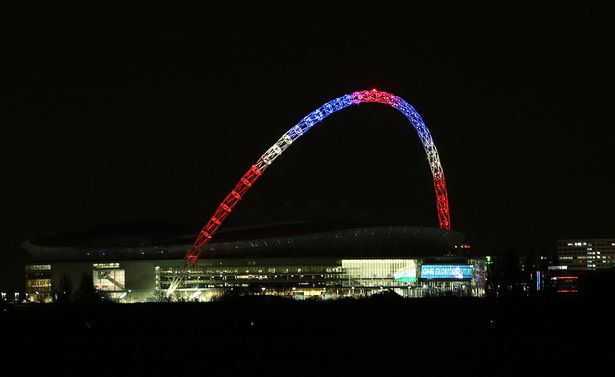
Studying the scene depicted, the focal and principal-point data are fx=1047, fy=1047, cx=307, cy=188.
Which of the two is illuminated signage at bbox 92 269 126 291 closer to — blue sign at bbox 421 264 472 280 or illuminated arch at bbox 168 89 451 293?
illuminated arch at bbox 168 89 451 293

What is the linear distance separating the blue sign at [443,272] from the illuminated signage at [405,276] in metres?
1.74

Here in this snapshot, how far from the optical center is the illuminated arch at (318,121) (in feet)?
365

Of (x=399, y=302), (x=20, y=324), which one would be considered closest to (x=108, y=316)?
(x=20, y=324)

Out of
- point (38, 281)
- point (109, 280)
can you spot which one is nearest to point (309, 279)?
point (109, 280)

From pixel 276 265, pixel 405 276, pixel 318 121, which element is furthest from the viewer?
pixel 405 276

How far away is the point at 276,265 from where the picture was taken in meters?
163

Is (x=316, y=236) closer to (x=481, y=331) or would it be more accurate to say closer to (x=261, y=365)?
Answer: (x=481, y=331)

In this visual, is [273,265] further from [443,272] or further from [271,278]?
[443,272]

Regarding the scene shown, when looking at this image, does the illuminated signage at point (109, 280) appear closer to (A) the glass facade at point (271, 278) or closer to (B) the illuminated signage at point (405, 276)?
(A) the glass facade at point (271, 278)

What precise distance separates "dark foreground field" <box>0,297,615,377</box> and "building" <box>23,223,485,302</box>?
48251 millimetres

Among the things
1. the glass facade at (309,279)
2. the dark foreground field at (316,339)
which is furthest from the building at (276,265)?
the dark foreground field at (316,339)

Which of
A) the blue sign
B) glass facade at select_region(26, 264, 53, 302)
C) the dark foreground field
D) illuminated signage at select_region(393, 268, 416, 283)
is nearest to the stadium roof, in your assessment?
glass facade at select_region(26, 264, 53, 302)

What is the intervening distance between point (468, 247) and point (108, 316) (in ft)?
351

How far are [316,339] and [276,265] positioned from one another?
297 feet
